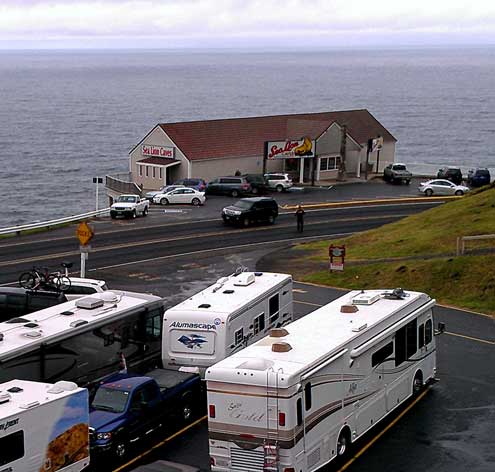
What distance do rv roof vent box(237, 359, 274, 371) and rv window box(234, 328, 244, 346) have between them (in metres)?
5.69

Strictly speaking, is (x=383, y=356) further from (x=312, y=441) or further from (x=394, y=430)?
(x=312, y=441)

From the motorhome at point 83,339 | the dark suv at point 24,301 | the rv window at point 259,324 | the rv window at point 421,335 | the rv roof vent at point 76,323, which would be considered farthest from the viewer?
the dark suv at point 24,301

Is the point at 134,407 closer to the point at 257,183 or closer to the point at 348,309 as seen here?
the point at 348,309

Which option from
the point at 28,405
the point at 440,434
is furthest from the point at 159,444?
the point at 440,434

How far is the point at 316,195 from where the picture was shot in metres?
71.9

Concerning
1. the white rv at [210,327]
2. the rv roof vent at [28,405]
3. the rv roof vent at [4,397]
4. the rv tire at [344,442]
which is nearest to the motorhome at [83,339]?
the white rv at [210,327]

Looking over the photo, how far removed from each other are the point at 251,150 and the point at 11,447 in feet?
202

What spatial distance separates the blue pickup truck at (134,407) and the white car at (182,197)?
1635 inches

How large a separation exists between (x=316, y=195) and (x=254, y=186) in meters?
4.63

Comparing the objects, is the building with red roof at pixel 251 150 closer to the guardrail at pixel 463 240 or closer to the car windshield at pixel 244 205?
the car windshield at pixel 244 205

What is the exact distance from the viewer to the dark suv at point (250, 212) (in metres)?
56.8

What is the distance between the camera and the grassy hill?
37156 millimetres

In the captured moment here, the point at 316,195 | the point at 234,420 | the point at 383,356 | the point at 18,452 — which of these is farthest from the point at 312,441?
the point at 316,195

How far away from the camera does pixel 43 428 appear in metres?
18.9
